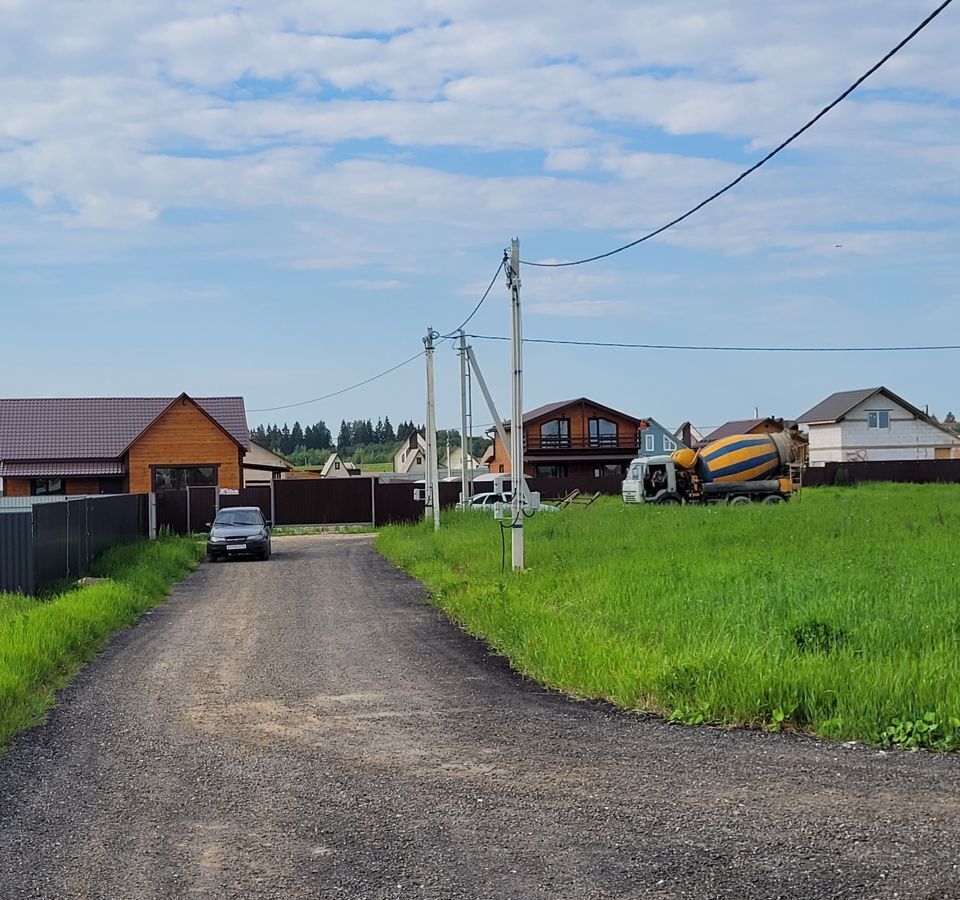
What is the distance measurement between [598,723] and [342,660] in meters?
4.35

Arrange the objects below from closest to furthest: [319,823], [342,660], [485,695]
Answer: [319,823] < [485,695] < [342,660]

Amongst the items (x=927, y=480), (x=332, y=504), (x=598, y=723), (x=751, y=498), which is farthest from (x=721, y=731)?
(x=927, y=480)

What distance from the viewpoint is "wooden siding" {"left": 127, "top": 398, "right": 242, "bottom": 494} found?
51.5m

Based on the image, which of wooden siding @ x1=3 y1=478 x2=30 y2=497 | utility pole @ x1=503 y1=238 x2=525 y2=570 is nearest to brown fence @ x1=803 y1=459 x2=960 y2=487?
wooden siding @ x1=3 y1=478 x2=30 y2=497

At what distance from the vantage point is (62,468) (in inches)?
2067

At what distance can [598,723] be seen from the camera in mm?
9008

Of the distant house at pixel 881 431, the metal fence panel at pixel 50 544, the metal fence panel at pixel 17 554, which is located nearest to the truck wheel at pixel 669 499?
the metal fence panel at pixel 50 544

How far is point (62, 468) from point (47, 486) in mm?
1278

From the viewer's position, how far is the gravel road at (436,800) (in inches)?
217

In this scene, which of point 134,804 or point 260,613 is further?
point 260,613

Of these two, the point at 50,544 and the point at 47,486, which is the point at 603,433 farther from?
the point at 50,544

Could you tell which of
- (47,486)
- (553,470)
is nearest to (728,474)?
(47,486)

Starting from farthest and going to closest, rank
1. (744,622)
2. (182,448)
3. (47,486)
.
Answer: (47,486) < (182,448) < (744,622)

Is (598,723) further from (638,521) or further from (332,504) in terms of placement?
(332,504)
